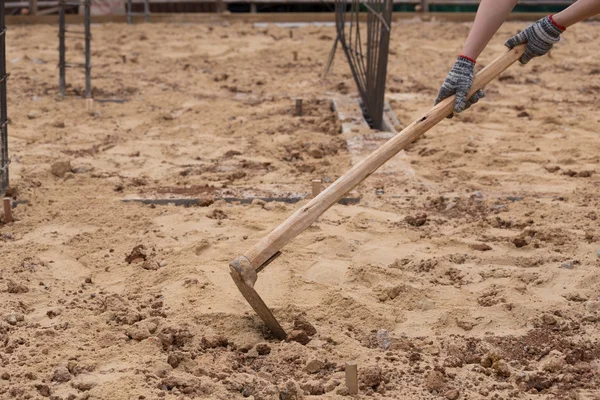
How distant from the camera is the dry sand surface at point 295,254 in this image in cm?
285

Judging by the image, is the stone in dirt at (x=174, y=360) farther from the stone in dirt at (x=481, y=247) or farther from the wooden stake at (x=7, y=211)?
the wooden stake at (x=7, y=211)

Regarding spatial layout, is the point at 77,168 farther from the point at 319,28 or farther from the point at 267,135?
the point at 319,28

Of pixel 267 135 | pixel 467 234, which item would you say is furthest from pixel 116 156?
pixel 467 234

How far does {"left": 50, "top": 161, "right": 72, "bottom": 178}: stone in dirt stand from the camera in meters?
5.02

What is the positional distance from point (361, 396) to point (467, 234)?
1564 millimetres

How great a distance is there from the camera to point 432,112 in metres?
3.28

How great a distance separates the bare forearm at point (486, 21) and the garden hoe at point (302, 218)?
0.32 ft

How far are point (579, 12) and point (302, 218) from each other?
128cm

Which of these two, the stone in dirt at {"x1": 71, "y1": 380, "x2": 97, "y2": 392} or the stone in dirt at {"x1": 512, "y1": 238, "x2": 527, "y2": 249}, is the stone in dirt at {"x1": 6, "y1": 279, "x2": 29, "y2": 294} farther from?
the stone in dirt at {"x1": 512, "y1": 238, "x2": 527, "y2": 249}

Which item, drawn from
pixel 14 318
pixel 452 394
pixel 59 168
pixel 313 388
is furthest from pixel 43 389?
pixel 59 168

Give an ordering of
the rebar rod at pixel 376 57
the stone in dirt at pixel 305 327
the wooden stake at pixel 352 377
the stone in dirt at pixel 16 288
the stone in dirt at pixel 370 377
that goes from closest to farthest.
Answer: the wooden stake at pixel 352 377
the stone in dirt at pixel 370 377
the stone in dirt at pixel 305 327
the stone in dirt at pixel 16 288
the rebar rod at pixel 376 57

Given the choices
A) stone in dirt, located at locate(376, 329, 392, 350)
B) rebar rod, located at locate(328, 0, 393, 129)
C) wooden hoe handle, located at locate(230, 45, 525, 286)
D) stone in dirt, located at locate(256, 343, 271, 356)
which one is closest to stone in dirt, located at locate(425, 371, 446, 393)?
stone in dirt, located at locate(376, 329, 392, 350)

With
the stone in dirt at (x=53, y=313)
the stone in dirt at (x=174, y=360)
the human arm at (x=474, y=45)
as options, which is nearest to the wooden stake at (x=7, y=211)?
the stone in dirt at (x=53, y=313)

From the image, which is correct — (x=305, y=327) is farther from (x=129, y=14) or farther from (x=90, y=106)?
(x=129, y=14)
